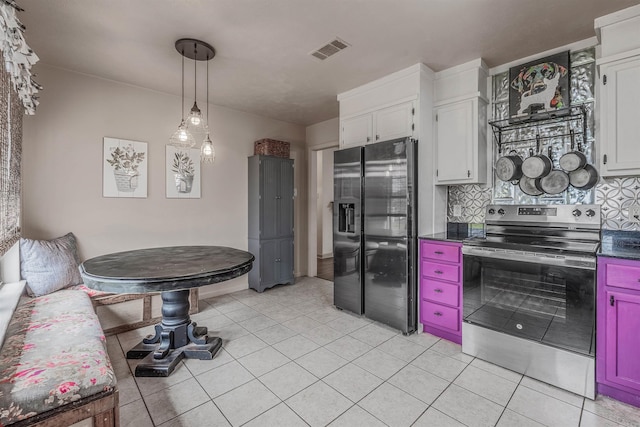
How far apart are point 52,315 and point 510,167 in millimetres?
3890

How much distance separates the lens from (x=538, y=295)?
2180 mm

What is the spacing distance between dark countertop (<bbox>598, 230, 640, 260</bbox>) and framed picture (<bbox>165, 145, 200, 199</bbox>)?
13.2ft

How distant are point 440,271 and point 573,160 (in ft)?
4.69

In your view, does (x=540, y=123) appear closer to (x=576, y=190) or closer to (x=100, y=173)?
(x=576, y=190)

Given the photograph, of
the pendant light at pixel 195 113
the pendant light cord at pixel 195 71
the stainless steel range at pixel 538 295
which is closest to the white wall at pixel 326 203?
the pendant light at pixel 195 113

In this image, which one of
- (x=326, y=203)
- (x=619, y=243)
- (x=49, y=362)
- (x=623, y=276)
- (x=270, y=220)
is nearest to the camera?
(x=49, y=362)

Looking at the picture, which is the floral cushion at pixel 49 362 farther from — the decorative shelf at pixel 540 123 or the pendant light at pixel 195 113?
the decorative shelf at pixel 540 123

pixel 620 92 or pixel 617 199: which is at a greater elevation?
pixel 620 92

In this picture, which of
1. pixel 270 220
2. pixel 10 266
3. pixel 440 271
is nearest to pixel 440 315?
pixel 440 271

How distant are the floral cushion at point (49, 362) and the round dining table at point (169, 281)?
1.03 ft

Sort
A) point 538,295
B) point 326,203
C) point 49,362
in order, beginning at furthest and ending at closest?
point 326,203, point 538,295, point 49,362

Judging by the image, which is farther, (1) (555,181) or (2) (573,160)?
(1) (555,181)

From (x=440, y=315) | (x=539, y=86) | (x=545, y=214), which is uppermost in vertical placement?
(x=539, y=86)

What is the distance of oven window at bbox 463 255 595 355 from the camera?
1991 mm
